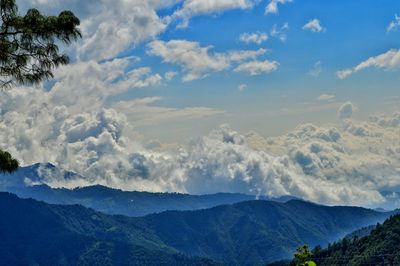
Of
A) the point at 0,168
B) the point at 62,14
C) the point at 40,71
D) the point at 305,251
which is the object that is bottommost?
the point at 305,251

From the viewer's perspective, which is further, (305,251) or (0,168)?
(0,168)

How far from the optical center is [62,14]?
1057 inches

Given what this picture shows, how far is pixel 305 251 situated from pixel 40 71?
14.5 metres

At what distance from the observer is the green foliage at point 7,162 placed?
28.6 metres

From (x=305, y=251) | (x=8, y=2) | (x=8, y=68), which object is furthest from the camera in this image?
(x=8, y=68)

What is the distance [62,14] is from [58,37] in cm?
102

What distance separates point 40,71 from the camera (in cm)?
2853

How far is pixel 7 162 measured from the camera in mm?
28703

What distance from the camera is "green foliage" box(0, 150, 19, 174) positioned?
1128 inches

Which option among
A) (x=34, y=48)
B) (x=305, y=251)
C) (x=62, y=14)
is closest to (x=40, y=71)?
(x=34, y=48)

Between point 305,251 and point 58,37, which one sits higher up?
point 58,37

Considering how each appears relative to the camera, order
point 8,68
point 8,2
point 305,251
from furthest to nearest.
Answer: point 8,68, point 8,2, point 305,251

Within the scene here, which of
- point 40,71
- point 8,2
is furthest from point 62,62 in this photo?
point 8,2

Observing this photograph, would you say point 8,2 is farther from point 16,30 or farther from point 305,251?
point 305,251
